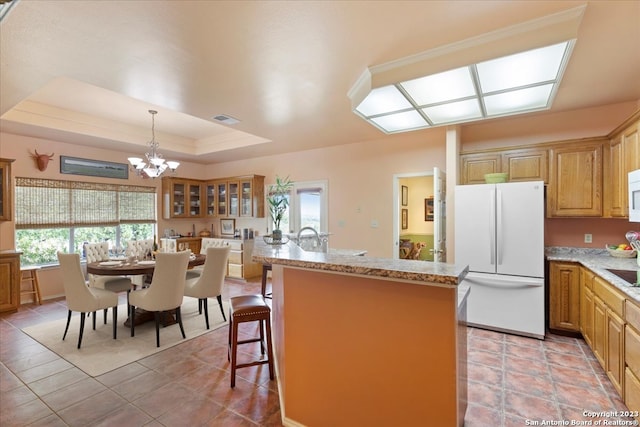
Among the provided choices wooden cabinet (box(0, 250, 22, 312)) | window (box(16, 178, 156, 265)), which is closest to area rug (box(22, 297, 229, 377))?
wooden cabinet (box(0, 250, 22, 312))

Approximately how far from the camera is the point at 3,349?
3020 millimetres

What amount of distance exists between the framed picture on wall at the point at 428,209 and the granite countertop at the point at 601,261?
9.03 ft

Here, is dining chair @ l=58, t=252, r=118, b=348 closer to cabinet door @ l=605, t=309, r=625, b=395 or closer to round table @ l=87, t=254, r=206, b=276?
round table @ l=87, t=254, r=206, b=276

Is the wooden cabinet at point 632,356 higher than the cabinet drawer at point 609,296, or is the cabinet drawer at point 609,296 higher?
the cabinet drawer at point 609,296

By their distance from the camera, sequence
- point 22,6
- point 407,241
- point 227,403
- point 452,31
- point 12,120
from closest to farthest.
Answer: point 22,6
point 452,31
point 227,403
point 12,120
point 407,241

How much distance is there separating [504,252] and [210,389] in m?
3.27

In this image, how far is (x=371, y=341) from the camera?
1611 mm

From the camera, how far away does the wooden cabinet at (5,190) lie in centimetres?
422

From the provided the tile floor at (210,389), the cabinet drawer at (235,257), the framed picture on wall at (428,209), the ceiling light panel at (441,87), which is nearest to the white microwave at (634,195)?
the tile floor at (210,389)

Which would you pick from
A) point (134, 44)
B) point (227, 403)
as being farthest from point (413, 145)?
point (227, 403)

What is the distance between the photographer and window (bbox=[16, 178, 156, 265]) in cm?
470

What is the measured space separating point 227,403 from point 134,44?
8.87 ft

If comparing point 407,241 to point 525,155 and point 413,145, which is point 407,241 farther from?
point 525,155

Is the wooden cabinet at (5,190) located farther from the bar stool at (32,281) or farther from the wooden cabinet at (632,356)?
the wooden cabinet at (632,356)
